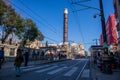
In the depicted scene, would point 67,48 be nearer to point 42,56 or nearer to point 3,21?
point 42,56

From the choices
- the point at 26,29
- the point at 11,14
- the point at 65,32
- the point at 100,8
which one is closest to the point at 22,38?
the point at 26,29

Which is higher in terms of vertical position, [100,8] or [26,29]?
[26,29]

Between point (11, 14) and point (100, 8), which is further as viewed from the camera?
point (11, 14)

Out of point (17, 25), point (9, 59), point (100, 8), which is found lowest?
point (9, 59)

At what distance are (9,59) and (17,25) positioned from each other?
15.3 metres

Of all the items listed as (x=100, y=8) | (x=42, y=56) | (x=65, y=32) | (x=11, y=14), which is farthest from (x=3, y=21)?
(x=65, y=32)

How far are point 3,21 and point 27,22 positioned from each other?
40.9ft

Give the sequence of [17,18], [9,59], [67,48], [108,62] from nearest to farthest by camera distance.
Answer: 1. [108,62]
2. [9,59]
3. [17,18]
4. [67,48]

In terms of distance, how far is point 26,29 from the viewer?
54219 mm

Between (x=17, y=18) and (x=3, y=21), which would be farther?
(x=17, y=18)

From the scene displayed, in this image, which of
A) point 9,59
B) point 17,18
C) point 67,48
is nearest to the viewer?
point 9,59

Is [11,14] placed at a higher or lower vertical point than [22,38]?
higher

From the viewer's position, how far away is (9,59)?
32.2m

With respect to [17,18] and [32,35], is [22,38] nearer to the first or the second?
[32,35]
